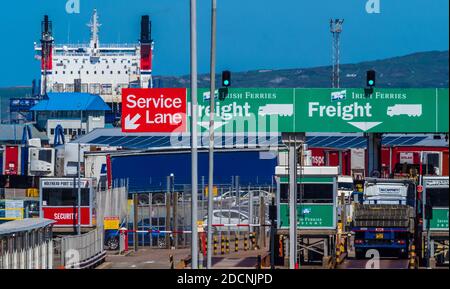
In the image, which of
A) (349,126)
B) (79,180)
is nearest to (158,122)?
(79,180)

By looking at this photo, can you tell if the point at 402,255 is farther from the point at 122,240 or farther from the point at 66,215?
the point at 66,215

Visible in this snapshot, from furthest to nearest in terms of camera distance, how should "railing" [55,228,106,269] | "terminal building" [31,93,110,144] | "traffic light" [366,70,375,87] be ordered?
"terminal building" [31,93,110,144] < "traffic light" [366,70,375,87] < "railing" [55,228,106,269]

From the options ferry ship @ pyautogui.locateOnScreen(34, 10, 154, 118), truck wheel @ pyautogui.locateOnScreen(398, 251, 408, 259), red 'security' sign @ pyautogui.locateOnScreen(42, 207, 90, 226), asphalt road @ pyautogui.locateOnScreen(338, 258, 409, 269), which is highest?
ferry ship @ pyautogui.locateOnScreen(34, 10, 154, 118)

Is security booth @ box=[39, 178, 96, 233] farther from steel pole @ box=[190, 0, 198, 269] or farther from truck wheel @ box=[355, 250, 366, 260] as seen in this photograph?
steel pole @ box=[190, 0, 198, 269]

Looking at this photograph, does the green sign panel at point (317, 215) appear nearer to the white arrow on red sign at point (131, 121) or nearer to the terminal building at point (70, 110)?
the white arrow on red sign at point (131, 121)

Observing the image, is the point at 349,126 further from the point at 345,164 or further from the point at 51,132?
the point at 51,132

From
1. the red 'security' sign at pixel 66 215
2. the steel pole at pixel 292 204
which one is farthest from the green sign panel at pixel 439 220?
the red 'security' sign at pixel 66 215

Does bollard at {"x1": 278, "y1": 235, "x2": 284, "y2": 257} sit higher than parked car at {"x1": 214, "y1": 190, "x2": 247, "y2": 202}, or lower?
lower

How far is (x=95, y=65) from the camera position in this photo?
139 m

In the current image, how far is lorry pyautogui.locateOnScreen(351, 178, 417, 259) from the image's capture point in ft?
113

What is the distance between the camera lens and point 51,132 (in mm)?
131250

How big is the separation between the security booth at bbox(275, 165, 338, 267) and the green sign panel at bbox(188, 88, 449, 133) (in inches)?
152

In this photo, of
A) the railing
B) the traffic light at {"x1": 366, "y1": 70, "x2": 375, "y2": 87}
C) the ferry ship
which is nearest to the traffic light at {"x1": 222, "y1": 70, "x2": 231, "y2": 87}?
the traffic light at {"x1": 366, "y1": 70, "x2": 375, "y2": 87}

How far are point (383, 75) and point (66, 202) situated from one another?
1868 inches
